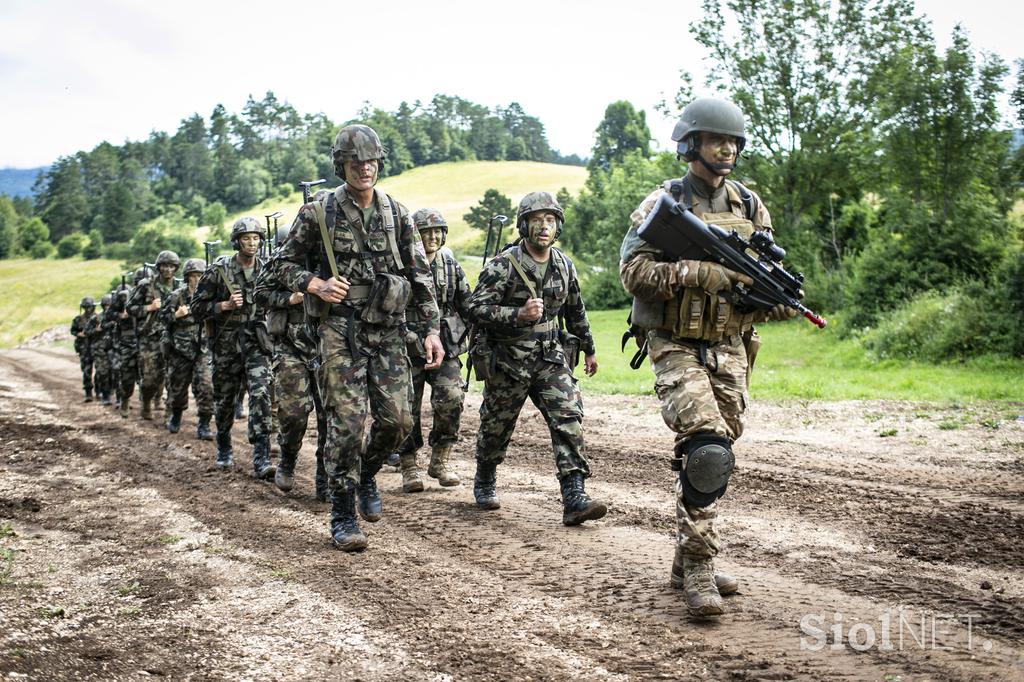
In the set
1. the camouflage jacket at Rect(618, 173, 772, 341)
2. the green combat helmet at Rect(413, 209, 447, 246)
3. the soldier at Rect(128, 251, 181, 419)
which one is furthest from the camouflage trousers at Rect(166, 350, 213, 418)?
the camouflage jacket at Rect(618, 173, 772, 341)

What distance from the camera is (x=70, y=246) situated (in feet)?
316

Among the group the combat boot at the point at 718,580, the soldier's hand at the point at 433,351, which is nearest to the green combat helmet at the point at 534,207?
the soldier's hand at the point at 433,351

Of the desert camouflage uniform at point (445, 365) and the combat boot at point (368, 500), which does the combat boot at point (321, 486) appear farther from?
the combat boot at point (368, 500)

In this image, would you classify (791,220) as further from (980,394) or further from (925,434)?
(925,434)

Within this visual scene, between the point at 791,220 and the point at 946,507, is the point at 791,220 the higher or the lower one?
the higher one

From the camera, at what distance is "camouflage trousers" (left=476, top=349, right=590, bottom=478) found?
7.63 meters

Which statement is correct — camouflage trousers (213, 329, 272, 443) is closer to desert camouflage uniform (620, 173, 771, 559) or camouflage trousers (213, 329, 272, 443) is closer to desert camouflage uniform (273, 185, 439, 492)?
desert camouflage uniform (273, 185, 439, 492)

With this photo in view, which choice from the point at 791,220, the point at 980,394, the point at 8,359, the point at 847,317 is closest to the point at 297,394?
the point at 980,394

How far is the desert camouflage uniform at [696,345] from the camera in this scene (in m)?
5.45

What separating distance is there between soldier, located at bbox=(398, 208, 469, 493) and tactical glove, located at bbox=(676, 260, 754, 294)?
13.0 ft

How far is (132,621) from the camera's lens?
5.52m

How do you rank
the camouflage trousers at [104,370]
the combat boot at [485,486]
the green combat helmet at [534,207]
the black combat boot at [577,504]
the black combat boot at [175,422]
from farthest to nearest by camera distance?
the camouflage trousers at [104,370], the black combat boot at [175,422], the combat boot at [485,486], the green combat helmet at [534,207], the black combat boot at [577,504]

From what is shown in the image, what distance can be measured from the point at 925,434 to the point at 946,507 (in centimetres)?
397

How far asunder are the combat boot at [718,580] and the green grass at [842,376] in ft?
30.3
